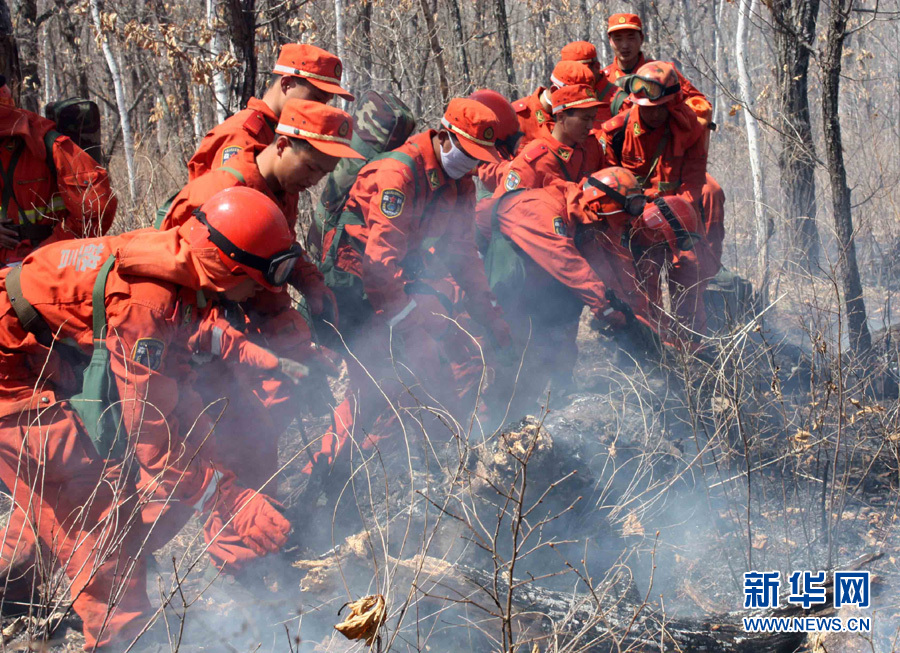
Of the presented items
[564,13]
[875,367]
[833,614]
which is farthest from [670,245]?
[564,13]

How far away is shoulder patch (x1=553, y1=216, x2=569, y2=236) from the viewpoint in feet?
14.6

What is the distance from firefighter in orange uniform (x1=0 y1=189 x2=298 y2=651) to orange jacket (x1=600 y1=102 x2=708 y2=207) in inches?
126

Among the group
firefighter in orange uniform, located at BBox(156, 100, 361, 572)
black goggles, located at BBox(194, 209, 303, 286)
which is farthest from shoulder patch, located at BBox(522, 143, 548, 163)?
black goggles, located at BBox(194, 209, 303, 286)

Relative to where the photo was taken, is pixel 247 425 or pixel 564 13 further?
pixel 564 13

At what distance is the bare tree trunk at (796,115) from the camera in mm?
4652

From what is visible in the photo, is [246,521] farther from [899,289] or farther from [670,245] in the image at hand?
[899,289]

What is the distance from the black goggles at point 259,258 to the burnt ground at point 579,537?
2.67ft

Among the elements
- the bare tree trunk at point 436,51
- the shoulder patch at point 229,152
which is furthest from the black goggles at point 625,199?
the bare tree trunk at point 436,51

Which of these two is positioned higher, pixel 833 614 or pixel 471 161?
pixel 471 161

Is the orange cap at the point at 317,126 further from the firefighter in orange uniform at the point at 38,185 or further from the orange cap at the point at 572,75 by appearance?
the orange cap at the point at 572,75

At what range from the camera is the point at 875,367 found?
4.50m

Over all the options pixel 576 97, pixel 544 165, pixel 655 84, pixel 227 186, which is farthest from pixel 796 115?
pixel 227 186

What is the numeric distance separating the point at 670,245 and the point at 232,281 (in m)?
3.09

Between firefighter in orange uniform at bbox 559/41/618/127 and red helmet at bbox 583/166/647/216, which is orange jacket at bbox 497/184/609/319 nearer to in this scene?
red helmet at bbox 583/166/647/216
